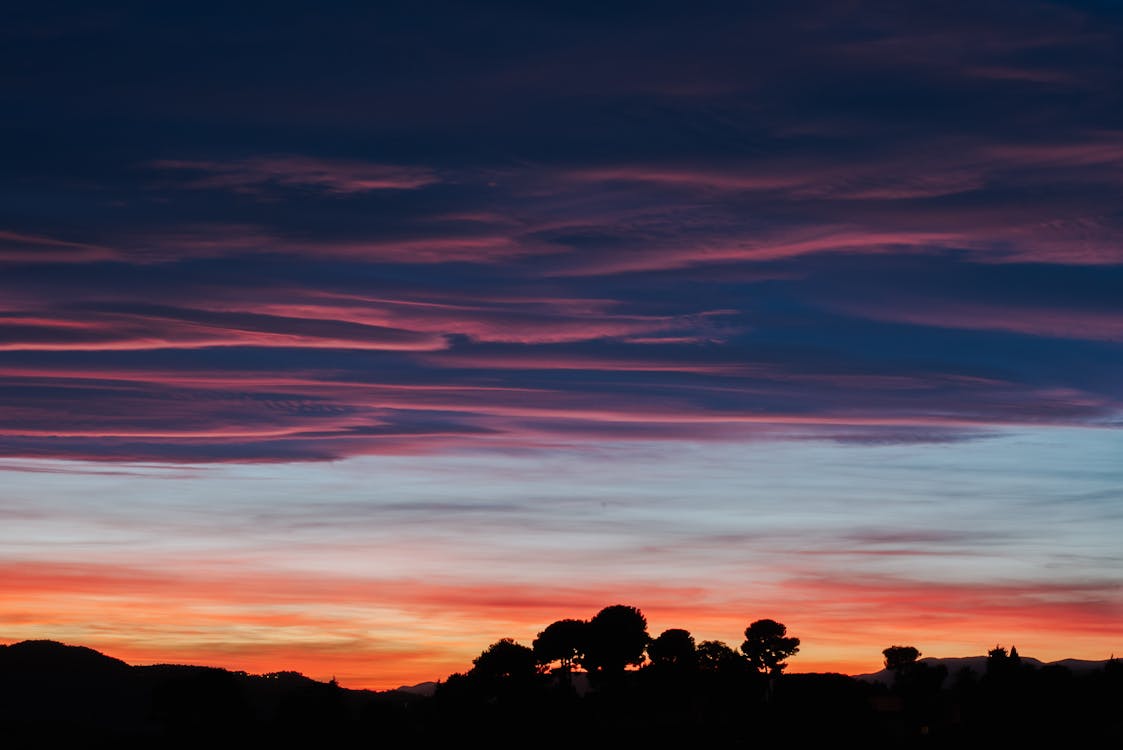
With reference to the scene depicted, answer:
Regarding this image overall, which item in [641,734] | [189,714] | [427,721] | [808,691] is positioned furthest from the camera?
[427,721]

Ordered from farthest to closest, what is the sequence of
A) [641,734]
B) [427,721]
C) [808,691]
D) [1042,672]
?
[427,721] → [1042,672] → [641,734] → [808,691]

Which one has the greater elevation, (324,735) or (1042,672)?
(1042,672)

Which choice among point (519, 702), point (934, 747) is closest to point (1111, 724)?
point (934, 747)

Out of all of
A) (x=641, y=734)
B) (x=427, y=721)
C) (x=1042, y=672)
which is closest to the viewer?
(x=641, y=734)

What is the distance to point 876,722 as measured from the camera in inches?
6348

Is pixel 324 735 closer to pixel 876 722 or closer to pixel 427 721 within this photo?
pixel 427 721

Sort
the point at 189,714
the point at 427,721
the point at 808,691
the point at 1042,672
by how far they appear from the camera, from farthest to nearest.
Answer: the point at 427,721
the point at 189,714
the point at 1042,672
the point at 808,691

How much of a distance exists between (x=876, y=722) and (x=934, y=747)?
14.8 metres

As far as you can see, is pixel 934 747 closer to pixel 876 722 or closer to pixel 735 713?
pixel 876 722

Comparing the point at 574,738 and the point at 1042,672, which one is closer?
the point at 574,738

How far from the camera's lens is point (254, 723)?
19188 centimetres

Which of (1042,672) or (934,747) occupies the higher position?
(1042,672)

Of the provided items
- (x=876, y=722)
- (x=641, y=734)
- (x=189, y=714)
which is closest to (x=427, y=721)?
(x=189, y=714)

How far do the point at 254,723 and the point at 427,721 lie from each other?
84.5ft
